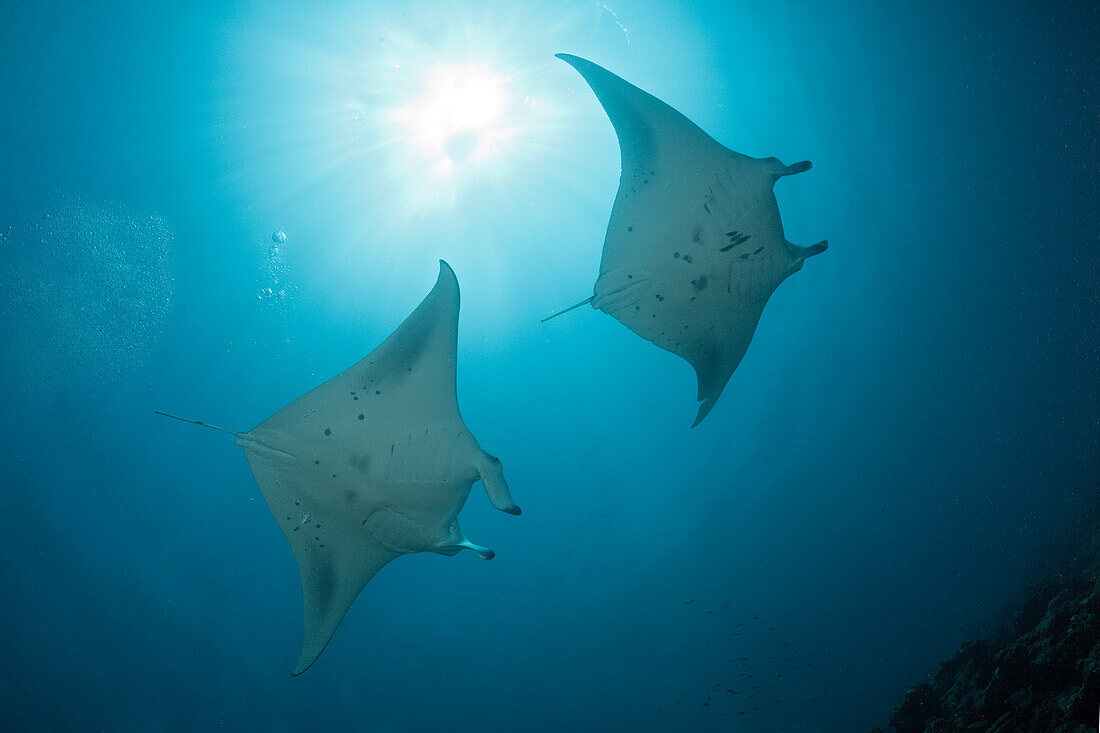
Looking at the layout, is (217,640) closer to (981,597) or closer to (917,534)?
(917,534)

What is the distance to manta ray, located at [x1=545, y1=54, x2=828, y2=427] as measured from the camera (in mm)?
3535

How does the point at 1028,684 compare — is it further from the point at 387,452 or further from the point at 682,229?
the point at 387,452

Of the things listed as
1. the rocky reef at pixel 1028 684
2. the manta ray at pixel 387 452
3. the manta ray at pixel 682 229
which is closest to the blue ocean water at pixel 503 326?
the rocky reef at pixel 1028 684

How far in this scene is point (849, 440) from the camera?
16.2m

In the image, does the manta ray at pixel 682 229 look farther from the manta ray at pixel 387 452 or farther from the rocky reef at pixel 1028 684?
the rocky reef at pixel 1028 684

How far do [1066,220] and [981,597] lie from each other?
22.2m

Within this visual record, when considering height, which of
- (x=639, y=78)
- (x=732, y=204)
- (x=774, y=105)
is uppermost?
(x=639, y=78)

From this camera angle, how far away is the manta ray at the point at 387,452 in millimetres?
A: 3414

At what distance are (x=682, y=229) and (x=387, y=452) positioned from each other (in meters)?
2.62

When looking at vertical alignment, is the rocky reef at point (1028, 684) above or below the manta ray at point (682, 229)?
below

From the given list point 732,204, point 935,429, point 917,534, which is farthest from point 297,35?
point 917,534

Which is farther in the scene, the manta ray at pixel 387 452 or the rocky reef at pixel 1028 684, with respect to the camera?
the rocky reef at pixel 1028 684

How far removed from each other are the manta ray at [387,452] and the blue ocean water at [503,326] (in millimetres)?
4969

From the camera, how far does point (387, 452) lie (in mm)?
3549
